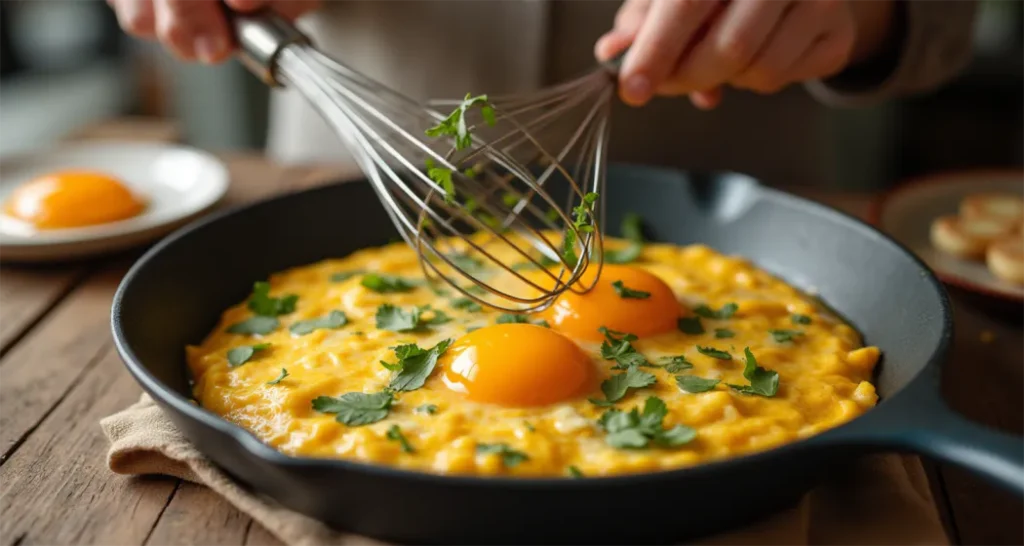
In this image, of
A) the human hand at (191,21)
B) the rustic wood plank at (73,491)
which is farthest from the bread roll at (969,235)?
the rustic wood plank at (73,491)

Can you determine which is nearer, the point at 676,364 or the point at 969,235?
the point at 676,364

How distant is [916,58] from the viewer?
234 cm

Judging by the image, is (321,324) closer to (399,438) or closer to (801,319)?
(399,438)

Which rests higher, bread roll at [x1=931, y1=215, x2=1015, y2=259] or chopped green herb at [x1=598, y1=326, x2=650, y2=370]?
bread roll at [x1=931, y1=215, x2=1015, y2=259]

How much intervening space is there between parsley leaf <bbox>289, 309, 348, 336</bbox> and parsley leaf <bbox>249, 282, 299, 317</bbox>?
0.25ft

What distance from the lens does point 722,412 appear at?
4.76 feet

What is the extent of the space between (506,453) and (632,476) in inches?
10.8

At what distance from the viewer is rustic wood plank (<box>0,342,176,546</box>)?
1.34m

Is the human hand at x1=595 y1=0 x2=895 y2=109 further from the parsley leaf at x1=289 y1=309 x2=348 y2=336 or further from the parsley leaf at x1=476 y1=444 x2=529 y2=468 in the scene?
the parsley leaf at x1=476 y1=444 x2=529 y2=468

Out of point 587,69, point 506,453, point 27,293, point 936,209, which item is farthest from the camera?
point 587,69

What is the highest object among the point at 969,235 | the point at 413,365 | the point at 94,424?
the point at 969,235

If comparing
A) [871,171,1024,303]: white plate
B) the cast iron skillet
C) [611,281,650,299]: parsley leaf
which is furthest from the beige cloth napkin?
[871,171,1024,303]: white plate

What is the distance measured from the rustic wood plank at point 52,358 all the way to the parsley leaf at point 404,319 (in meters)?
0.59

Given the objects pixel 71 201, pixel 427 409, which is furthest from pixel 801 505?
pixel 71 201
